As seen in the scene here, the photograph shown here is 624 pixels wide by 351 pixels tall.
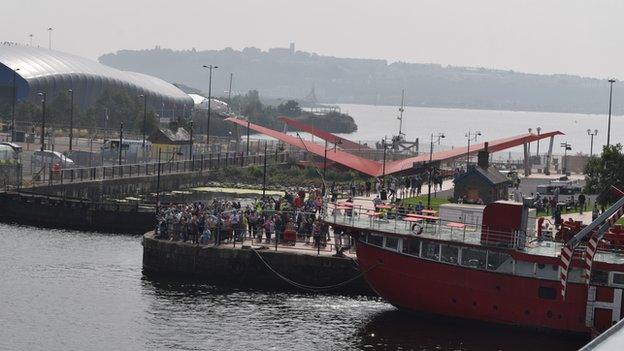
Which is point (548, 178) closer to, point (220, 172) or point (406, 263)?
point (220, 172)

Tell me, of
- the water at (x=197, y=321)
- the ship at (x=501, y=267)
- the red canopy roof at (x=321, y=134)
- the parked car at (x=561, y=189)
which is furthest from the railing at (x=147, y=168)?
the ship at (x=501, y=267)

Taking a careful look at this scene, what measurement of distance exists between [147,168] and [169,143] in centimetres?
1699

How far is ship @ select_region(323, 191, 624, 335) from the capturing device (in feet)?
136

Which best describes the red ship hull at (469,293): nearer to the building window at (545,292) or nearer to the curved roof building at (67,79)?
the building window at (545,292)

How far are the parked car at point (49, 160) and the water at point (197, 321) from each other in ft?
113

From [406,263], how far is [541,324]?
483cm

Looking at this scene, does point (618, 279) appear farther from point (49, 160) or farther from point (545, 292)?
point (49, 160)

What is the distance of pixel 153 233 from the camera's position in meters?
53.8

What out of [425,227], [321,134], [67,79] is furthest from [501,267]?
[67,79]

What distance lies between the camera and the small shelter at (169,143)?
10106cm

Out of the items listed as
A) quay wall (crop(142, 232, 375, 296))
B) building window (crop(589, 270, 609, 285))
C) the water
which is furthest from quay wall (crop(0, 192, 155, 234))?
building window (crop(589, 270, 609, 285))

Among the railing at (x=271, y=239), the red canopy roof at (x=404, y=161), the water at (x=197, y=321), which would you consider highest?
the red canopy roof at (x=404, y=161)

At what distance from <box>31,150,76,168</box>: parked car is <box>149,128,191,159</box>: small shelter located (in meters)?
12.4

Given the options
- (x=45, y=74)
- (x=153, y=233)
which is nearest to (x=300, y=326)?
(x=153, y=233)
